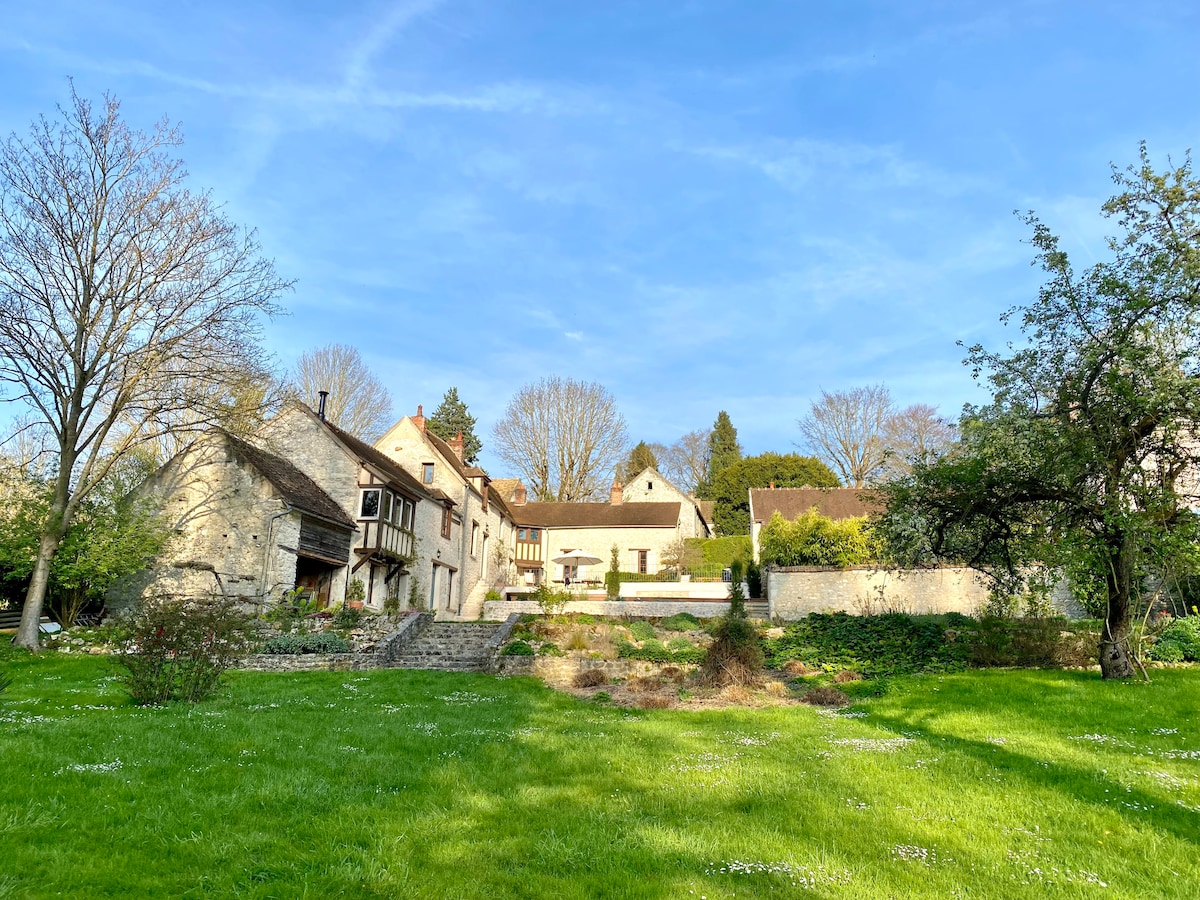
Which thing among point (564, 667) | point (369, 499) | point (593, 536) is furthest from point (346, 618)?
point (593, 536)

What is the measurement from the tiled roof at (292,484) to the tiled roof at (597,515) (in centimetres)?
1907

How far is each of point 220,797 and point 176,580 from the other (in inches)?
781

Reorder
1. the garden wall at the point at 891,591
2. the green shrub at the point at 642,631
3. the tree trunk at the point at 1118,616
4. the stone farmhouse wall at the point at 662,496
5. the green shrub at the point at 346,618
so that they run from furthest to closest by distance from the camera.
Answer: the stone farmhouse wall at the point at 662,496, the garden wall at the point at 891,591, the green shrub at the point at 642,631, the green shrub at the point at 346,618, the tree trunk at the point at 1118,616

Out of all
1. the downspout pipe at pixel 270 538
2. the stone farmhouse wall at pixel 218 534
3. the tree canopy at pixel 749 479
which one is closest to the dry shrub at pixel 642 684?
the stone farmhouse wall at pixel 218 534

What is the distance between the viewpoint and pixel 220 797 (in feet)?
18.2

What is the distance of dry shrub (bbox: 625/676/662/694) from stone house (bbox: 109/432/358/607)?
12.2 metres

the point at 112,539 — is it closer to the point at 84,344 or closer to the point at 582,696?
the point at 84,344

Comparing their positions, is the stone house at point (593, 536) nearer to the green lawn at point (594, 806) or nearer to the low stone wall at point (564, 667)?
the low stone wall at point (564, 667)

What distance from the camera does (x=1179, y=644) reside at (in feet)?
48.4

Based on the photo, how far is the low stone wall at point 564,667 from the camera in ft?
56.3

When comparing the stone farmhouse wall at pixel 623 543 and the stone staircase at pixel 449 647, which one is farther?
the stone farmhouse wall at pixel 623 543

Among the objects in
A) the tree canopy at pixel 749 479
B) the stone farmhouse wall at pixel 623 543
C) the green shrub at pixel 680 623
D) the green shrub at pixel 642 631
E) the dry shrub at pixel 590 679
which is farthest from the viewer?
the tree canopy at pixel 749 479

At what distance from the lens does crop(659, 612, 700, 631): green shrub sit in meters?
23.9

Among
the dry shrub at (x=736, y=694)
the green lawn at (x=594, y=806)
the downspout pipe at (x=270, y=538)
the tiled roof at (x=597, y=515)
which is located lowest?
the dry shrub at (x=736, y=694)
